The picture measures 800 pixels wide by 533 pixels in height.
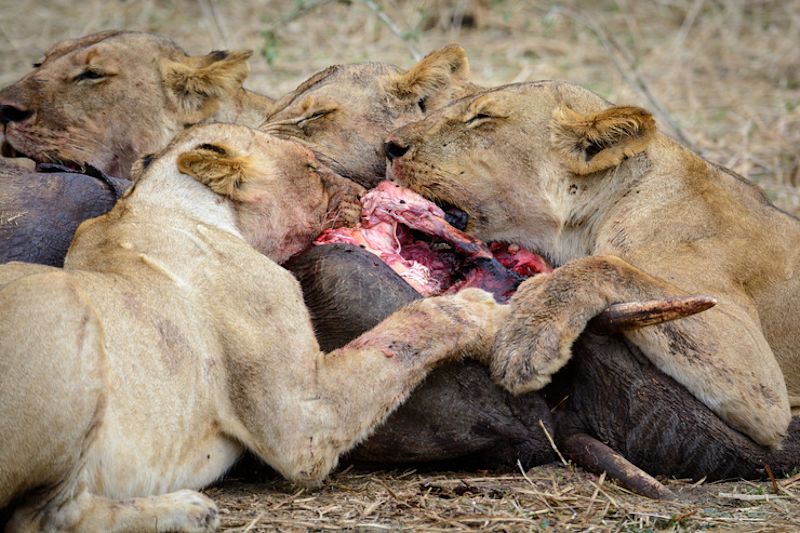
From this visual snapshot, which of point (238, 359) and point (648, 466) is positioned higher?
point (238, 359)

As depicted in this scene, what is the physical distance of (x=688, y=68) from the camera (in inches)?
423

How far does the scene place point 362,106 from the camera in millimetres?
5734

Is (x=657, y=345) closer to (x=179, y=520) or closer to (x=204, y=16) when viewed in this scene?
(x=179, y=520)

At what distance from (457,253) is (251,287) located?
1.08m

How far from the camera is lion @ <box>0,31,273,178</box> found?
5.99 meters

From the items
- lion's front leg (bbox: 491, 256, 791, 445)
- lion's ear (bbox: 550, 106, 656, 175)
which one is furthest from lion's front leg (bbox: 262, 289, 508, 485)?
lion's ear (bbox: 550, 106, 656, 175)

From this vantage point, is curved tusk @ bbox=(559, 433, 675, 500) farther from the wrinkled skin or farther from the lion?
the lion

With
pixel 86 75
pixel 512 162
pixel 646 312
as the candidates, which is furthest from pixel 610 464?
pixel 86 75

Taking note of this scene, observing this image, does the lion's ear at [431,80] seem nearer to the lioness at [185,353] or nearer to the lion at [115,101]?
the lion at [115,101]

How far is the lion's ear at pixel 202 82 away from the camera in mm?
6230

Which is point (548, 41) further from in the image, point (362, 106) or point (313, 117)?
point (313, 117)

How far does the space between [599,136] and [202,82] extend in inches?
90.9

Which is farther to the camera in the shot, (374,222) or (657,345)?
(374,222)

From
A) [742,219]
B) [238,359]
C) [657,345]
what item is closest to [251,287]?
[238,359]
